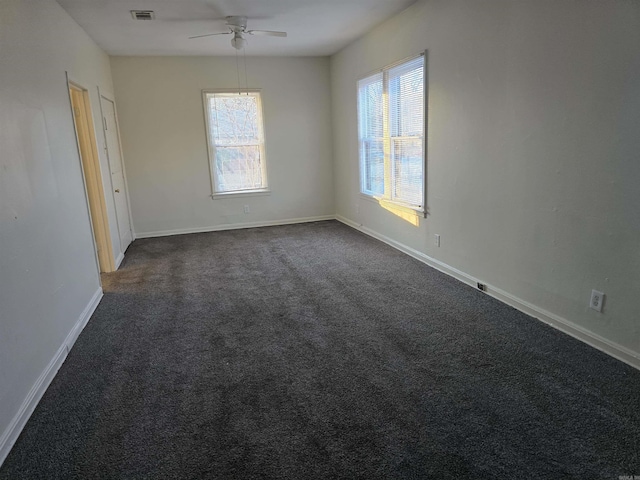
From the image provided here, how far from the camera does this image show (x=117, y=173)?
5.54m

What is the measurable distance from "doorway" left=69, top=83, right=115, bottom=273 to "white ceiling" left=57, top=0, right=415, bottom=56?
77cm

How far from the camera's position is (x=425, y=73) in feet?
13.3

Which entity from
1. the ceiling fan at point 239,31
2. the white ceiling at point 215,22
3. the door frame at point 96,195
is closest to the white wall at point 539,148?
the white ceiling at point 215,22

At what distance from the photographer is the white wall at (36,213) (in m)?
2.16

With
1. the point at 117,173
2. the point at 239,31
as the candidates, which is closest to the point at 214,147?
the point at 117,173

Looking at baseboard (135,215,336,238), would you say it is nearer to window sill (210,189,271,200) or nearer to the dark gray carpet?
window sill (210,189,271,200)

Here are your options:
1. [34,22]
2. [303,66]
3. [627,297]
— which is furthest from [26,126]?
[303,66]

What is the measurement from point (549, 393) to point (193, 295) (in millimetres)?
2843

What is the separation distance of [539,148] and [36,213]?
3.24 m

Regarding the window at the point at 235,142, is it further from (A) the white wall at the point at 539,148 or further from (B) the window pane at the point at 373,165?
(A) the white wall at the point at 539,148

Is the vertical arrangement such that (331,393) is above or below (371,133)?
below

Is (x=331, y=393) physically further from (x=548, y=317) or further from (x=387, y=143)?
(x=387, y=143)

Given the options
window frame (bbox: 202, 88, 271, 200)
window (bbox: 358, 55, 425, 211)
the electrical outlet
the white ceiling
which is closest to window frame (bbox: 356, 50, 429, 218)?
window (bbox: 358, 55, 425, 211)

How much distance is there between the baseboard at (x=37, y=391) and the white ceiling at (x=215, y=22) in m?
2.68
